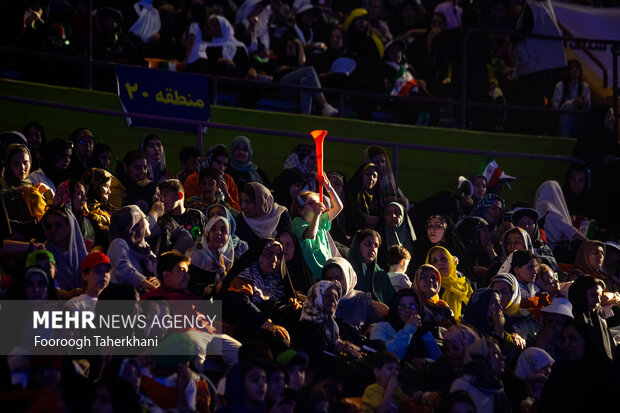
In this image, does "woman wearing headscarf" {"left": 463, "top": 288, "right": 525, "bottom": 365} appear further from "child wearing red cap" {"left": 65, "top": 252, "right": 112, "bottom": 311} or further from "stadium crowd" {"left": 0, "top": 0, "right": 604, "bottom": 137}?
"stadium crowd" {"left": 0, "top": 0, "right": 604, "bottom": 137}

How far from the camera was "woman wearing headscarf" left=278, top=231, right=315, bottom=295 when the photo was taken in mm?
8164

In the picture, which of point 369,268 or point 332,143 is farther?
point 332,143

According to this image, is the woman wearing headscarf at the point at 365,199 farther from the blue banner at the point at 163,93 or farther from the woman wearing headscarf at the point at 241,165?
the blue banner at the point at 163,93

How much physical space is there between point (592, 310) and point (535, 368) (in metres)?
0.91

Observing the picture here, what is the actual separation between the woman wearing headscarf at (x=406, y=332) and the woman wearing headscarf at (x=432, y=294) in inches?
12.5

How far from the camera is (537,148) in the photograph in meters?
12.4

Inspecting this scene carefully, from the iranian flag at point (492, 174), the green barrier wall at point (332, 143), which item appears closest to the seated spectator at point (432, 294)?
the iranian flag at point (492, 174)

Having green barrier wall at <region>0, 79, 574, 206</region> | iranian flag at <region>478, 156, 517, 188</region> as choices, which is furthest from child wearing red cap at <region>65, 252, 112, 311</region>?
iranian flag at <region>478, 156, 517, 188</region>

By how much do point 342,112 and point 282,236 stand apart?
12.7 feet

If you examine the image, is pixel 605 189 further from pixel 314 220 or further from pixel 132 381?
pixel 132 381

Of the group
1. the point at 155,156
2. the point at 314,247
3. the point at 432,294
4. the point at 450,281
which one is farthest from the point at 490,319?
the point at 155,156

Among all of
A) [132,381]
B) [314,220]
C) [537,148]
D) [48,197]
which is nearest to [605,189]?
[537,148]

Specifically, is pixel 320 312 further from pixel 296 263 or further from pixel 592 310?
pixel 592 310

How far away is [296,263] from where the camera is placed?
26.9 feet
